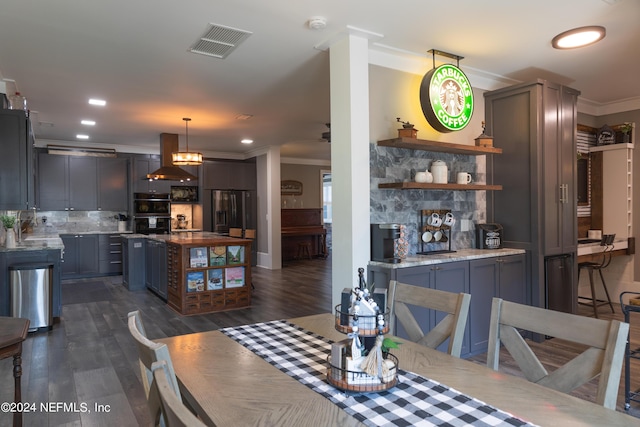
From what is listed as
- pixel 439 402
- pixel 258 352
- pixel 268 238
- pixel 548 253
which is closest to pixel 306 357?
pixel 258 352

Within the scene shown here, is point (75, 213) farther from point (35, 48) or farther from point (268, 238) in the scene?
point (35, 48)

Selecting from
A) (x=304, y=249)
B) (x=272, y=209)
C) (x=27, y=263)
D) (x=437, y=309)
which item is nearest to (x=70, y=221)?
(x=272, y=209)

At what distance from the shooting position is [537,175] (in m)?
4.04

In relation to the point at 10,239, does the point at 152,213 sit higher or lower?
higher

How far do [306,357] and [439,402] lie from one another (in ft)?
1.78

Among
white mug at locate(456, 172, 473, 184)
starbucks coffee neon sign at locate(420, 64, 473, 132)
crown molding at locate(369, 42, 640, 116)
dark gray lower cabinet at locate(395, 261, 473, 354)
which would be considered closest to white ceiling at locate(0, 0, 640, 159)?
crown molding at locate(369, 42, 640, 116)

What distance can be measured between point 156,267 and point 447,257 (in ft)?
14.9

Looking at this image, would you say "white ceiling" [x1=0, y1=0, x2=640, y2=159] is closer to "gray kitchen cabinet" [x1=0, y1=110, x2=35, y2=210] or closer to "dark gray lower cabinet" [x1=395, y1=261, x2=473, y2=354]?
"gray kitchen cabinet" [x1=0, y1=110, x2=35, y2=210]

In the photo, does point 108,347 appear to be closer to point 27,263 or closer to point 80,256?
point 27,263

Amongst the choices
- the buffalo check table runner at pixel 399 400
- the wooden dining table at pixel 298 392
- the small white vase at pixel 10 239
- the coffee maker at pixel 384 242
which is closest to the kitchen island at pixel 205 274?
the small white vase at pixel 10 239

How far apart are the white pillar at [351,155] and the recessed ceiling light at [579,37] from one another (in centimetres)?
165

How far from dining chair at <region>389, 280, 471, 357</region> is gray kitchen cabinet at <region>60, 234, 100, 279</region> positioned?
7705mm

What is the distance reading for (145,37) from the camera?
335 cm

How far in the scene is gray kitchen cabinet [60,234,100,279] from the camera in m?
7.93
